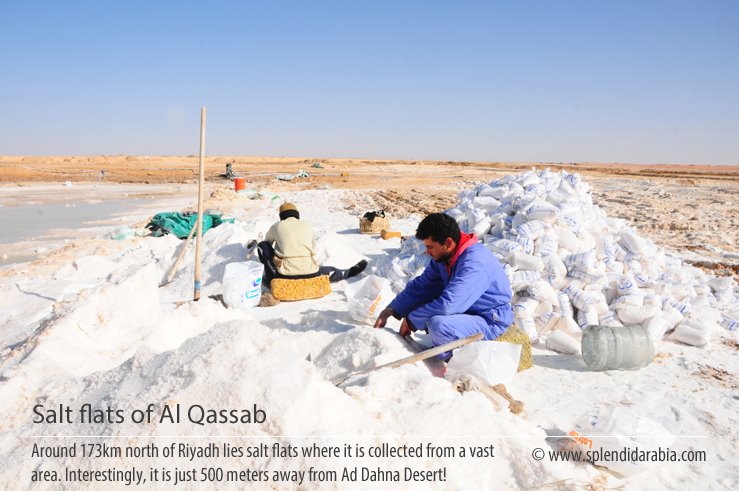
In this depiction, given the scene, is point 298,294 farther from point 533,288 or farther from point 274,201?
point 274,201

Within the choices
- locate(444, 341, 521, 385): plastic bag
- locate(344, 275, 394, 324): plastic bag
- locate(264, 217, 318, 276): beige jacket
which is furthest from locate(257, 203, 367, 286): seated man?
locate(444, 341, 521, 385): plastic bag

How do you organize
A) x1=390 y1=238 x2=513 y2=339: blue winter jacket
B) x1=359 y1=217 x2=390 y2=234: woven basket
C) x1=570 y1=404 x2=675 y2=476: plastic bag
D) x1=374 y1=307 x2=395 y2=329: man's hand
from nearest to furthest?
1. x1=570 y1=404 x2=675 y2=476: plastic bag
2. x1=390 y1=238 x2=513 y2=339: blue winter jacket
3. x1=374 y1=307 x2=395 y2=329: man's hand
4. x1=359 y1=217 x2=390 y2=234: woven basket

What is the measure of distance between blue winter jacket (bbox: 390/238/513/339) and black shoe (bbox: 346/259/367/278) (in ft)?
8.78

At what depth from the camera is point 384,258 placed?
7363mm

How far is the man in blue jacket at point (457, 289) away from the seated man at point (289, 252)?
221cm

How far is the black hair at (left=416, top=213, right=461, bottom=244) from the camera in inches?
130

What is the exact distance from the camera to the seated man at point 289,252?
5598mm

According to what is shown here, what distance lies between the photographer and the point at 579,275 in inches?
191

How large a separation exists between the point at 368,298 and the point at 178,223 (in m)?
5.37

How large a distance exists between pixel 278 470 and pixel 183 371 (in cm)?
74

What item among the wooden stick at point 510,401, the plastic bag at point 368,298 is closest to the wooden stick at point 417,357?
Answer: the wooden stick at point 510,401

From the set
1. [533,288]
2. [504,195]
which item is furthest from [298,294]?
[504,195]

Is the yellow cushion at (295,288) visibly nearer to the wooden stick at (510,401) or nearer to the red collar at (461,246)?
the red collar at (461,246)

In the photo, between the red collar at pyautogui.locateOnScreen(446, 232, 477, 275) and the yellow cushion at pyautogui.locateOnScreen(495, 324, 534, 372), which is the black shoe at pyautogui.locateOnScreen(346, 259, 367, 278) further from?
the red collar at pyautogui.locateOnScreen(446, 232, 477, 275)
